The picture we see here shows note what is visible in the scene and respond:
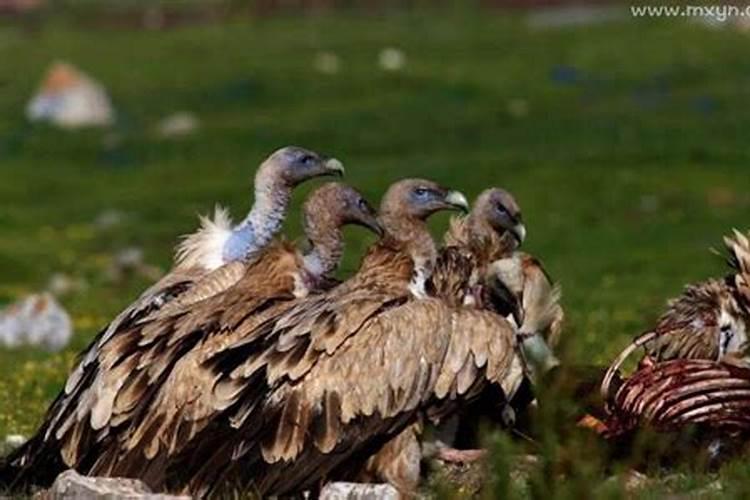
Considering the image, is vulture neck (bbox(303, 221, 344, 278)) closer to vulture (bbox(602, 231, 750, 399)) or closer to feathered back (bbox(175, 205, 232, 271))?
feathered back (bbox(175, 205, 232, 271))

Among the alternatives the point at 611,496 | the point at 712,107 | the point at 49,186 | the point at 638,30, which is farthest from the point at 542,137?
the point at 611,496

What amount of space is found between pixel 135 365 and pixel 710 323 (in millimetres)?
2512

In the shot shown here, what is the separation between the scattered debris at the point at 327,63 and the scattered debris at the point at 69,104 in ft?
16.9

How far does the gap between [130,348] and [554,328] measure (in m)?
1.88

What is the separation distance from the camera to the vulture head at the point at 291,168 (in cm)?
1138

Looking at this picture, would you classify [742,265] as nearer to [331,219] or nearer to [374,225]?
[374,225]

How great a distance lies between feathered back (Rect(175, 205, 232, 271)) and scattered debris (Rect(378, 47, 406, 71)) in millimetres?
36818

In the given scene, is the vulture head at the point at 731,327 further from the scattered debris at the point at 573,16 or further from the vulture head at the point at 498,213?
the scattered debris at the point at 573,16

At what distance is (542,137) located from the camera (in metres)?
37.6

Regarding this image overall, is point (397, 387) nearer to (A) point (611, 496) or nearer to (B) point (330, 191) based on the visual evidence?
(B) point (330, 191)

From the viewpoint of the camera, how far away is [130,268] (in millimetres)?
26016

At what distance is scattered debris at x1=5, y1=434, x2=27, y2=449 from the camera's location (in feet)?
36.4

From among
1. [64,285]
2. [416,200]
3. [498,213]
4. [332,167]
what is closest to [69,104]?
[64,285]

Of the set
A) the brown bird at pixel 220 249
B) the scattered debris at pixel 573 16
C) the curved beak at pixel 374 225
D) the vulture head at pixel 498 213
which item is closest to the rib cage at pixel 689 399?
the curved beak at pixel 374 225
